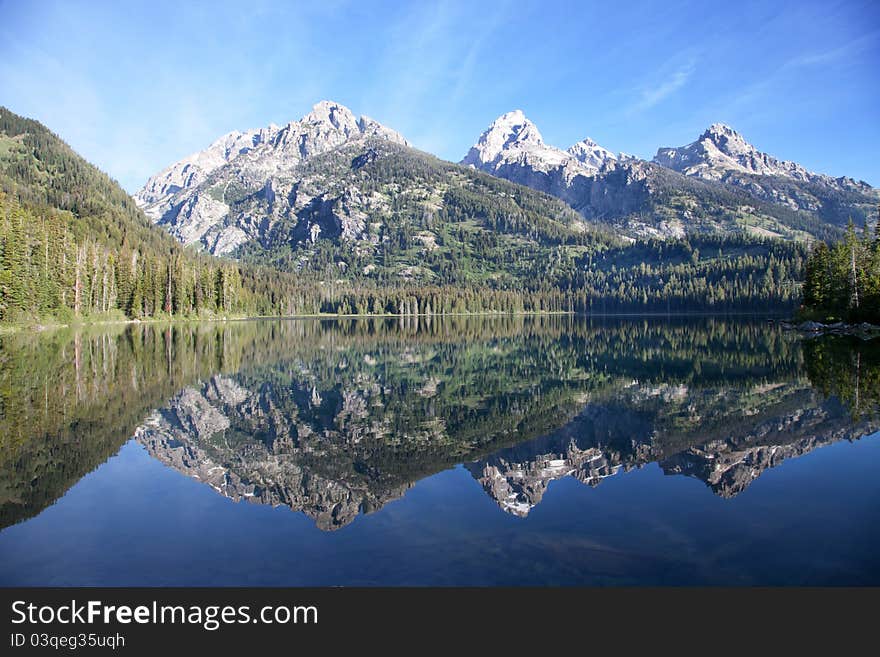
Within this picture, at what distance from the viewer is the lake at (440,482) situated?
9.65 metres

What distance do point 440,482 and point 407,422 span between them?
763cm

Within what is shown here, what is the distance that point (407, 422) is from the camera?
2272 centimetres

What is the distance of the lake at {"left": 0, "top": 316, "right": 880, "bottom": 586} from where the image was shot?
9648 millimetres

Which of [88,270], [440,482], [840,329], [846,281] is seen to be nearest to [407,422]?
[440,482]

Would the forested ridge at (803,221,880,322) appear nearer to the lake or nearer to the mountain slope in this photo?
the lake

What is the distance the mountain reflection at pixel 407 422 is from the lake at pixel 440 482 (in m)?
0.14

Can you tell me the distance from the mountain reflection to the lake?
0.14 meters

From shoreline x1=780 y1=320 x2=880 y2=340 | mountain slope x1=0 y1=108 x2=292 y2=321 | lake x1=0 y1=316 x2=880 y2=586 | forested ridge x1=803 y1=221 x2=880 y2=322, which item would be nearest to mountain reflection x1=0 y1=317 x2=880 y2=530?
lake x1=0 y1=316 x2=880 y2=586

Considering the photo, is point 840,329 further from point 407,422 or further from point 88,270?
point 88,270

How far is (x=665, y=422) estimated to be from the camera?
2167 cm

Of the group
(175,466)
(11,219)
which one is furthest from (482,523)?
(11,219)

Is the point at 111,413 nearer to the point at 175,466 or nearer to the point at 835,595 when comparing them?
the point at 175,466

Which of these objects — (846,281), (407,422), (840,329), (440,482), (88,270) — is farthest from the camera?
(88,270)

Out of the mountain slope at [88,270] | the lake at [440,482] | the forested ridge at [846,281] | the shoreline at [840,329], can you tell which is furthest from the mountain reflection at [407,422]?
the mountain slope at [88,270]
